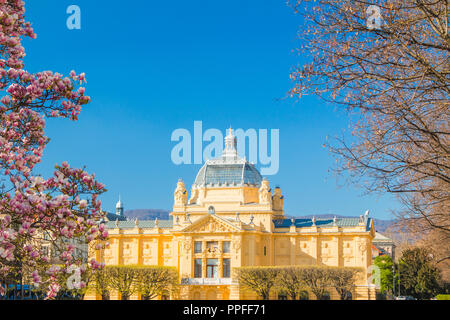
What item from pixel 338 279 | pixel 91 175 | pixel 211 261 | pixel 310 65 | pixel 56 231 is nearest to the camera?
pixel 56 231

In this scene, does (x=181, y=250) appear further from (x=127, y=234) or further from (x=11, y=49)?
(x=11, y=49)

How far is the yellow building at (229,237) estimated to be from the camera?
75.8m

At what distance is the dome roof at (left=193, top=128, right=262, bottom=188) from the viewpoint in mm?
82500

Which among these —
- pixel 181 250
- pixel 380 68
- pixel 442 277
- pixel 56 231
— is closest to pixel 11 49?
pixel 56 231

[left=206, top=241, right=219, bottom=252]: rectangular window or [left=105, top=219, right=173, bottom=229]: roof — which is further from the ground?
[left=105, top=219, right=173, bottom=229]: roof

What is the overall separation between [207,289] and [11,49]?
6140cm

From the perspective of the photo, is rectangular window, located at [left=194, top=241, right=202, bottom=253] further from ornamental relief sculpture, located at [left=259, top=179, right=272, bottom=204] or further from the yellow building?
ornamental relief sculpture, located at [left=259, top=179, right=272, bottom=204]

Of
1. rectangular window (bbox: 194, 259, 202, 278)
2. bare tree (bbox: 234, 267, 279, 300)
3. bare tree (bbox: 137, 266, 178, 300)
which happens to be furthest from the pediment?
bare tree (bbox: 234, 267, 279, 300)

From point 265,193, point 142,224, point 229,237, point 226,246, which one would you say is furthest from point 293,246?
point 142,224

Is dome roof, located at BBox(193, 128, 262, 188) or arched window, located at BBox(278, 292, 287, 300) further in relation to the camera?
dome roof, located at BBox(193, 128, 262, 188)

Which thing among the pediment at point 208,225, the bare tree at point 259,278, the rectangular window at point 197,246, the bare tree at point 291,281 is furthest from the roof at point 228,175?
the bare tree at point 291,281

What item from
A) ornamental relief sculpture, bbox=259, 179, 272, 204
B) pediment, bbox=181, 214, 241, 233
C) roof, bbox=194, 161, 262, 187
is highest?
roof, bbox=194, 161, 262, 187

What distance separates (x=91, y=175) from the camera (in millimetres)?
15914
